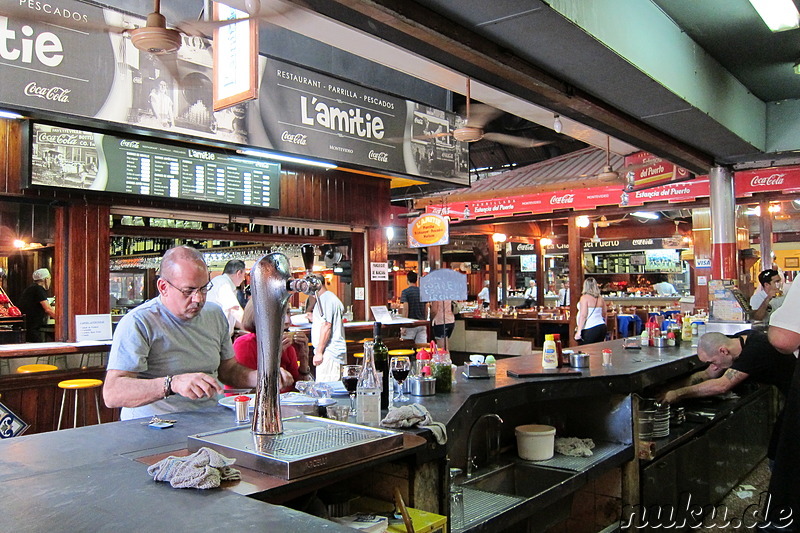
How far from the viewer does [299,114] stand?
498 cm

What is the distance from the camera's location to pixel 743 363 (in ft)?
11.9

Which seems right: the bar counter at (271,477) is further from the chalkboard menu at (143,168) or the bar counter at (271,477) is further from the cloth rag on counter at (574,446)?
the chalkboard menu at (143,168)

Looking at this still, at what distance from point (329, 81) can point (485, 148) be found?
10.6 metres

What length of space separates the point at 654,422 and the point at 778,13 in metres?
2.74

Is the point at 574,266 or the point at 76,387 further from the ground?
the point at 574,266

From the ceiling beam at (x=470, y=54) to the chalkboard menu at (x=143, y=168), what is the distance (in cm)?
379

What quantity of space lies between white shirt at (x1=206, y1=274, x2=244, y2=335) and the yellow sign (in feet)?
13.3

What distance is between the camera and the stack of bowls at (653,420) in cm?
382

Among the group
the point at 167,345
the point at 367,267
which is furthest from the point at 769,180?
the point at 167,345

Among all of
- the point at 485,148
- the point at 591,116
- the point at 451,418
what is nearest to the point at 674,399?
the point at 591,116

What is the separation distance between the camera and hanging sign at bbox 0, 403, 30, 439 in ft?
16.7

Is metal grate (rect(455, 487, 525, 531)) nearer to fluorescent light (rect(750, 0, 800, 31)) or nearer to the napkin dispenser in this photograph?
the napkin dispenser

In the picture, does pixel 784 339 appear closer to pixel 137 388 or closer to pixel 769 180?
pixel 137 388

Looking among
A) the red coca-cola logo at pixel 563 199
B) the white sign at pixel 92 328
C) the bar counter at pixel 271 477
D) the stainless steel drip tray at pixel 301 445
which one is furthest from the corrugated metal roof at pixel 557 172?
the stainless steel drip tray at pixel 301 445
